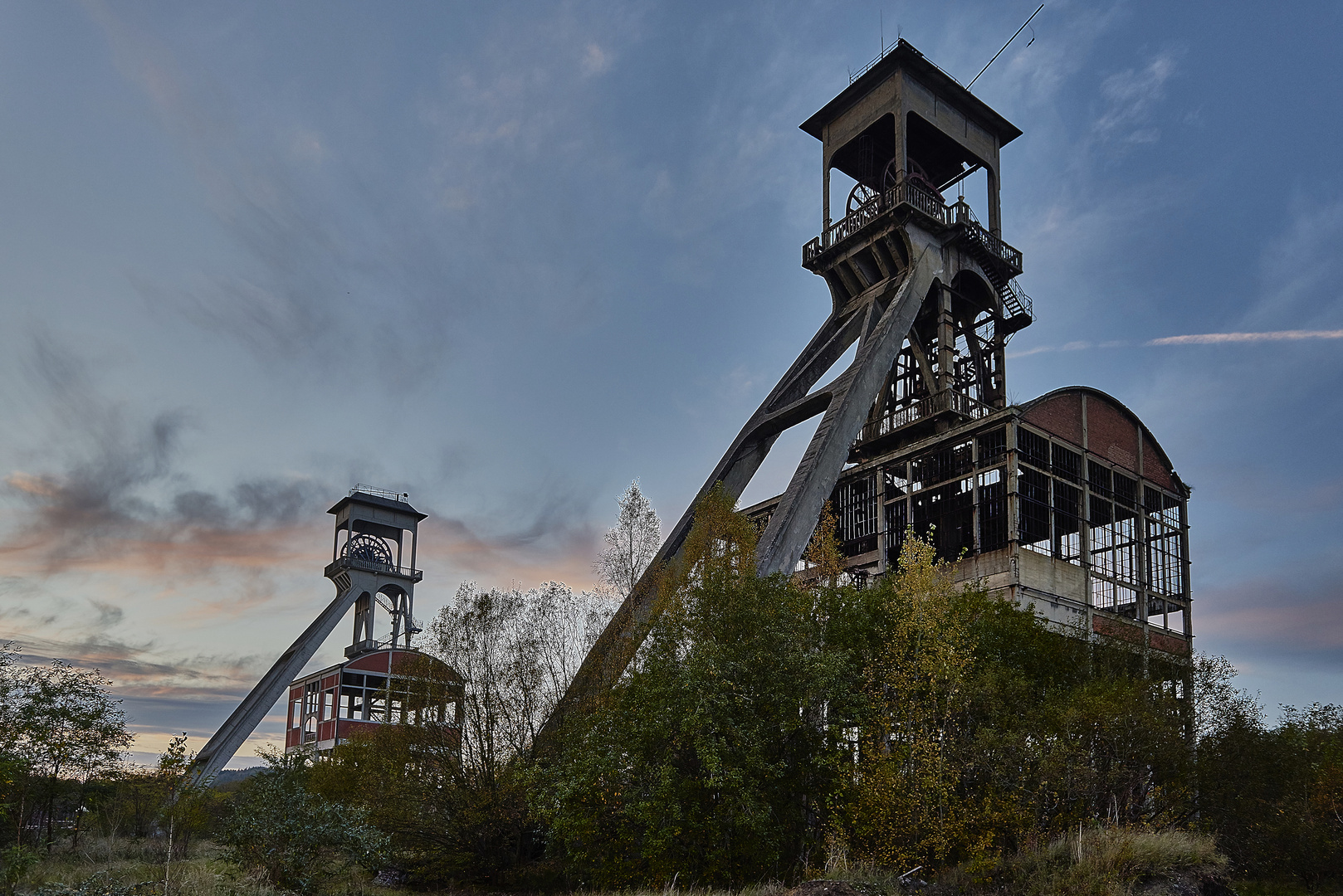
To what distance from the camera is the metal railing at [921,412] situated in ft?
116

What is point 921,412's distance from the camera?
123 ft

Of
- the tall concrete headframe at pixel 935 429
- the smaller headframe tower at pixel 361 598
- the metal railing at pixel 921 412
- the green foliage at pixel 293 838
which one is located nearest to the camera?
the green foliage at pixel 293 838

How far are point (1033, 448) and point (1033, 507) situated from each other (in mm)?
1825

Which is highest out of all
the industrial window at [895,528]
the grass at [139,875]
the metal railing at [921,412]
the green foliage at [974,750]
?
the metal railing at [921,412]

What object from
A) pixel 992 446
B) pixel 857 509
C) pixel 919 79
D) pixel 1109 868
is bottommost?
pixel 1109 868

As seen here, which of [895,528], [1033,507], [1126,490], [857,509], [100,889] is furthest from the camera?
[857,509]

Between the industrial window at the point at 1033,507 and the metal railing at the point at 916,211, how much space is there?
36.5 ft

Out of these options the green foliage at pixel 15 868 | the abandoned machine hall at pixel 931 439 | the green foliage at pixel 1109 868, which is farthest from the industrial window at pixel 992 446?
the green foliage at pixel 15 868

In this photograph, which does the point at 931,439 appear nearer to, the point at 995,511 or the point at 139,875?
the point at 995,511

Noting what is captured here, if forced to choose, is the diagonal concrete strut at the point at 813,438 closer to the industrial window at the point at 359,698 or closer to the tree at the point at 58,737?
the tree at the point at 58,737

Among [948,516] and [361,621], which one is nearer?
[948,516]

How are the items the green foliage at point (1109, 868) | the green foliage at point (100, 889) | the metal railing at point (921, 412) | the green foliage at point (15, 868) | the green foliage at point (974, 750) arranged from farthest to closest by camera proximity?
the metal railing at point (921, 412) < the green foliage at point (974, 750) < the green foliage at point (1109, 868) < the green foliage at point (15, 868) < the green foliage at point (100, 889)

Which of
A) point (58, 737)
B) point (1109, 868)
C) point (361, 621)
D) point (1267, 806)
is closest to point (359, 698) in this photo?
point (361, 621)

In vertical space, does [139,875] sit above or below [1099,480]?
below
